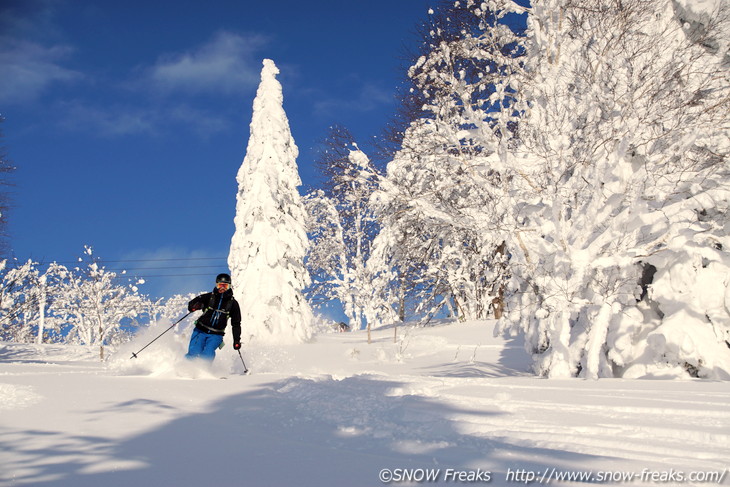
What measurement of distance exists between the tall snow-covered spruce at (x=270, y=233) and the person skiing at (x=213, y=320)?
1299cm

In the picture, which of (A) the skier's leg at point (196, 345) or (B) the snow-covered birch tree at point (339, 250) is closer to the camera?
(A) the skier's leg at point (196, 345)

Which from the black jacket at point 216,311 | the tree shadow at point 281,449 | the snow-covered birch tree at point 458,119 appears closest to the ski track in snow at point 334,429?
the tree shadow at point 281,449

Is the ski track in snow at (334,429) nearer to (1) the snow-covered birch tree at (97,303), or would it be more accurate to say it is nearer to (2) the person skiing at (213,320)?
(2) the person skiing at (213,320)

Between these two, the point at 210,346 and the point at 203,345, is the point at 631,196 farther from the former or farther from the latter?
the point at 203,345

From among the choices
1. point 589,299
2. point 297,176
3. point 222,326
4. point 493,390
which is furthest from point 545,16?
point 297,176

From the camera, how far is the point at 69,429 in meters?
3.03

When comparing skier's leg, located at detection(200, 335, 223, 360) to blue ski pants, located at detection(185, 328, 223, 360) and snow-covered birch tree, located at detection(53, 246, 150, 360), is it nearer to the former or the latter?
blue ski pants, located at detection(185, 328, 223, 360)

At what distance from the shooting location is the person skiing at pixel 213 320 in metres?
7.41

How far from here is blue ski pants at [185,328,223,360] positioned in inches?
289

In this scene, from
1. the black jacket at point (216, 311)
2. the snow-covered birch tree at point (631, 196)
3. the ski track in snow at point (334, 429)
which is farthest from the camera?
the black jacket at point (216, 311)

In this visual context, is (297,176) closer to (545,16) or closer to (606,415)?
(545,16)

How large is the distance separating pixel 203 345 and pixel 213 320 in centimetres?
41

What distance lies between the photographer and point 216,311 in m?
7.71

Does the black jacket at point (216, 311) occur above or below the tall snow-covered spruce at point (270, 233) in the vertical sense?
below
